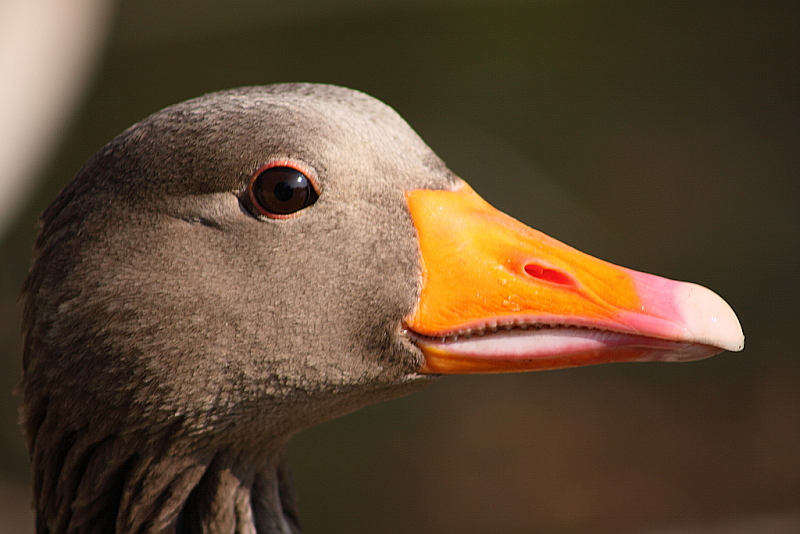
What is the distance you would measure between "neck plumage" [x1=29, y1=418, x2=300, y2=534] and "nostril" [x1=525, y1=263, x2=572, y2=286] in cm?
115

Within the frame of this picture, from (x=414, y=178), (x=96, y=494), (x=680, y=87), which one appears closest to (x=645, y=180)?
(x=680, y=87)

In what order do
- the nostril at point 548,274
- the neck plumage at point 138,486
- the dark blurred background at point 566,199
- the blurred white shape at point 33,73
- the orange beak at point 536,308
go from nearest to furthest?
the orange beak at point 536,308 < the nostril at point 548,274 < the neck plumage at point 138,486 < the blurred white shape at point 33,73 < the dark blurred background at point 566,199

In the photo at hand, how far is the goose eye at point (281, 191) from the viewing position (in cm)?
226

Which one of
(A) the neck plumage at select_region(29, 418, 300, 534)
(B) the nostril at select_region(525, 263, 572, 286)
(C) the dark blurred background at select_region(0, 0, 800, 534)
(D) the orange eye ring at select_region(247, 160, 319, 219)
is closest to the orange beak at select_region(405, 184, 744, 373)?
(B) the nostril at select_region(525, 263, 572, 286)

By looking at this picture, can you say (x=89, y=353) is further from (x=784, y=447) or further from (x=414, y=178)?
(x=784, y=447)

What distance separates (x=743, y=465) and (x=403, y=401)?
354 cm

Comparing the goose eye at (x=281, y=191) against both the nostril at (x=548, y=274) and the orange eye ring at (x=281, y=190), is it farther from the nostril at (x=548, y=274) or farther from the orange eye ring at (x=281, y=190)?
the nostril at (x=548, y=274)

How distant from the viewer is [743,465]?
24.7 ft

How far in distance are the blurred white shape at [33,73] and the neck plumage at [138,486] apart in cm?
294

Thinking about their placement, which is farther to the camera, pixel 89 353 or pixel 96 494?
pixel 96 494

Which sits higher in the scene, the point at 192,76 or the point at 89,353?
the point at 192,76

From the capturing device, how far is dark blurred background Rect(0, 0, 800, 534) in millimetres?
7512

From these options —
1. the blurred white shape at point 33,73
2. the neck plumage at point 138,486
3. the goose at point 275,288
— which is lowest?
the neck plumage at point 138,486

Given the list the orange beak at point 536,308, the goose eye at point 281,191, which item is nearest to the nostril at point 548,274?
the orange beak at point 536,308
